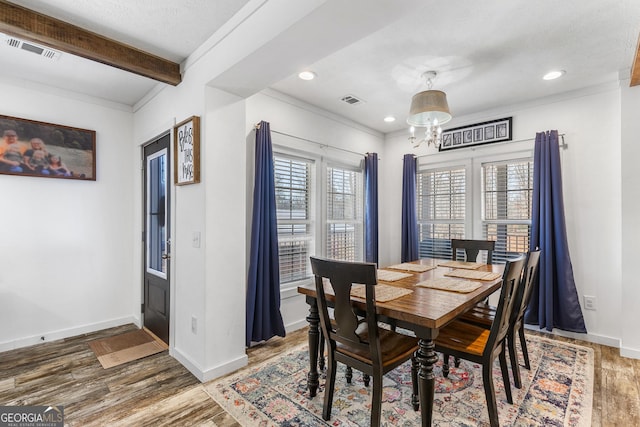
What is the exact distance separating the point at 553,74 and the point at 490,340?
101 inches

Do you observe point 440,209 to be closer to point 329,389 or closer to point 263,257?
point 263,257

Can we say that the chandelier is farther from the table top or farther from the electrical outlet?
the electrical outlet

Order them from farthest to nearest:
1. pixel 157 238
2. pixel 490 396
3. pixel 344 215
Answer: pixel 344 215 → pixel 157 238 → pixel 490 396

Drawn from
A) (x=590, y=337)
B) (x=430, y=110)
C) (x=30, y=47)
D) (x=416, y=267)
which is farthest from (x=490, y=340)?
(x=30, y=47)

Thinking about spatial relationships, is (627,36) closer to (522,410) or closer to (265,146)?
(522,410)

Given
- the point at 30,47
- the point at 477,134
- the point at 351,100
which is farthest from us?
the point at 477,134

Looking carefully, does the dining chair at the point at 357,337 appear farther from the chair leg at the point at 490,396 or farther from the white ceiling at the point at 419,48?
the white ceiling at the point at 419,48

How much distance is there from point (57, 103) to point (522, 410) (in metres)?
4.73

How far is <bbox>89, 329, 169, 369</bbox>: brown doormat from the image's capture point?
2736 millimetres

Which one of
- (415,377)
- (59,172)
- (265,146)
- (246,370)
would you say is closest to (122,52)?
(265,146)

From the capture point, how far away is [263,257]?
3.02 metres

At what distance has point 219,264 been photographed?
2473mm

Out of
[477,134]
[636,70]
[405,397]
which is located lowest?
[405,397]

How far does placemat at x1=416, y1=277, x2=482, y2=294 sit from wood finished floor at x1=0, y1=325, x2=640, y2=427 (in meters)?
1.02
